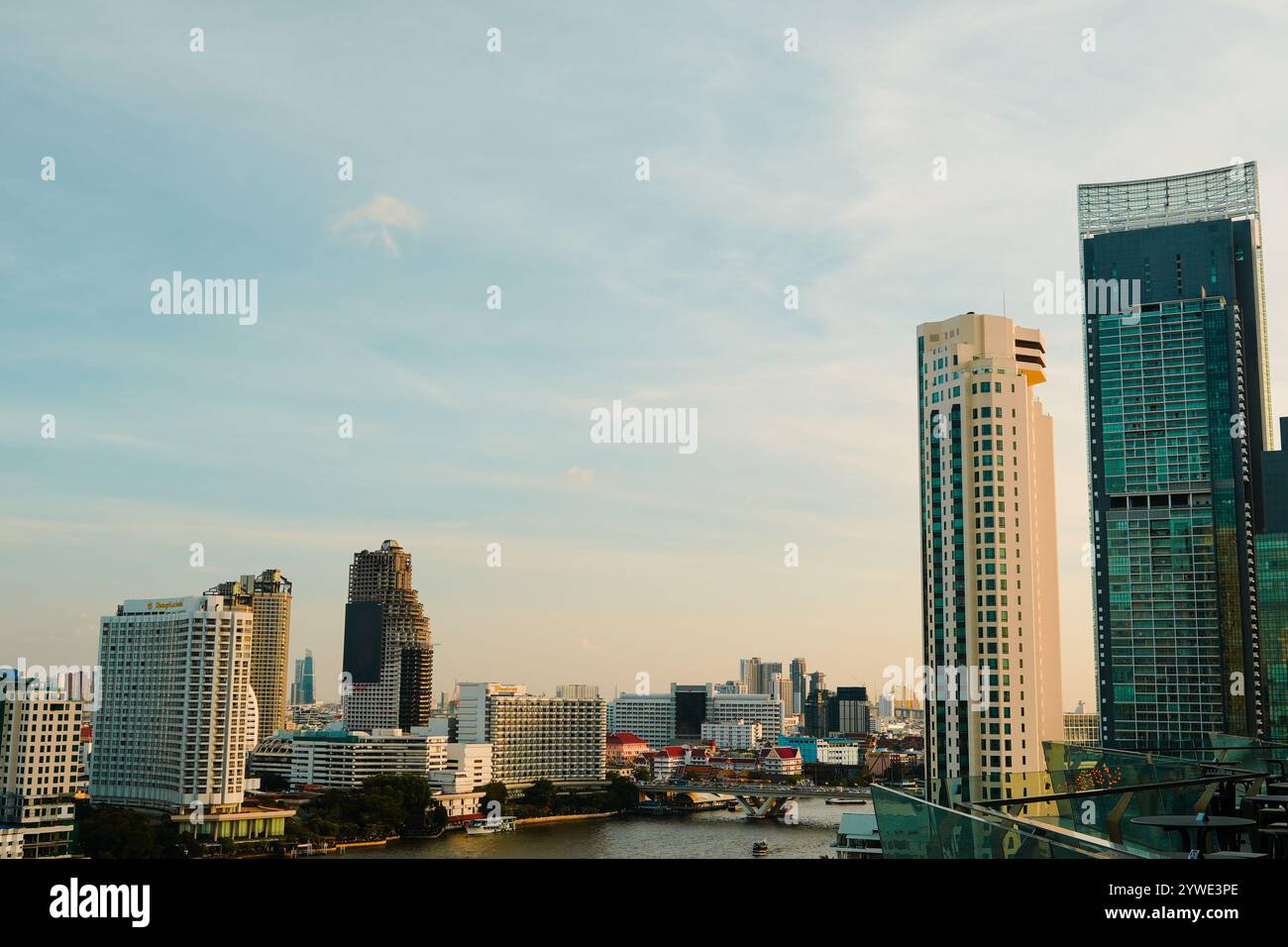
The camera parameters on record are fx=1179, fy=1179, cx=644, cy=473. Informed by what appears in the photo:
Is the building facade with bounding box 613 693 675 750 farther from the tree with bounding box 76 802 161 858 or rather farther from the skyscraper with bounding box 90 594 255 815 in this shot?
the tree with bounding box 76 802 161 858

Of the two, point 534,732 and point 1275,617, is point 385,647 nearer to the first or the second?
point 534,732

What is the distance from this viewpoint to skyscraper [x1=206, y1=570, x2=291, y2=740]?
328 feet

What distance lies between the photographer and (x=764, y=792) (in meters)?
56.7

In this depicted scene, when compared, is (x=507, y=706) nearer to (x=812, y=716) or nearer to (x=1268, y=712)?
(x=1268, y=712)

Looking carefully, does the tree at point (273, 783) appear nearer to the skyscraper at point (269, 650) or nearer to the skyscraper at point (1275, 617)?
the skyscraper at point (269, 650)

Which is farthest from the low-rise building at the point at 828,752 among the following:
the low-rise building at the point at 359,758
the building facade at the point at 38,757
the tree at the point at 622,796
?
the building facade at the point at 38,757

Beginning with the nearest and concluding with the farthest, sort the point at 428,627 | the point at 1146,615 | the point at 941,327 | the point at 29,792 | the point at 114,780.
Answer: the point at 941,327
the point at 29,792
the point at 114,780
the point at 1146,615
the point at 428,627

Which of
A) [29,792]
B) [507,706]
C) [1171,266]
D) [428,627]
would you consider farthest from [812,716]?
[29,792]

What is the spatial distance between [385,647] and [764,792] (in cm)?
5373

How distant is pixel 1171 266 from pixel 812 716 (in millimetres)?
68470

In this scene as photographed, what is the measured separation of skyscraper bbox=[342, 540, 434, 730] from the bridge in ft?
119

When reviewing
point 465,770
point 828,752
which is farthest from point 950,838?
point 828,752

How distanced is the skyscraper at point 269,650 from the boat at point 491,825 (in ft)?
163
